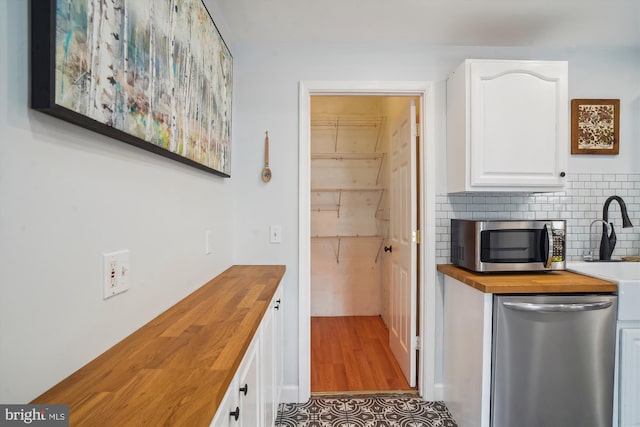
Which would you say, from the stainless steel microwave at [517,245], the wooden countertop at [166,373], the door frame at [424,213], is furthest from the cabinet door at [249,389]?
the stainless steel microwave at [517,245]

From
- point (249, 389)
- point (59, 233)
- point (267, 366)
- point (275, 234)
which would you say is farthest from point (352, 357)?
point (59, 233)

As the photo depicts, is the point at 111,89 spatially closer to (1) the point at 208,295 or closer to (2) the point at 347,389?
(1) the point at 208,295

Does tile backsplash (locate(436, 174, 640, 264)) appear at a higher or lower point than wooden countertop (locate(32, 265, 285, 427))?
higher

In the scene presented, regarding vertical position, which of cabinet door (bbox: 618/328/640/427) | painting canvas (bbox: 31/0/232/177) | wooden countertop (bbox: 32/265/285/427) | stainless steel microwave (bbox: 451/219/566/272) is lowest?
cabinet door (bbox: 618/328/640/427)

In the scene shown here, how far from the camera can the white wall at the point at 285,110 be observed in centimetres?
216

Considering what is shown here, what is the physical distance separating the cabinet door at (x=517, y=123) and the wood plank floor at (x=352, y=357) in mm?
1604

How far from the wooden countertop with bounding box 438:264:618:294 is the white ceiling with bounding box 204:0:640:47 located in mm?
1529

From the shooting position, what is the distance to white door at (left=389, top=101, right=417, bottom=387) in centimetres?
227

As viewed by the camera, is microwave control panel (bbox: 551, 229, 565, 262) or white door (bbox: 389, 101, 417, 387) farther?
white door (bbox: 389, 101, 417, 387)

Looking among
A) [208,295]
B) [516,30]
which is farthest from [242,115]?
[516,30]

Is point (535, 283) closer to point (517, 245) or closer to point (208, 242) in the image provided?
point (517, 245)

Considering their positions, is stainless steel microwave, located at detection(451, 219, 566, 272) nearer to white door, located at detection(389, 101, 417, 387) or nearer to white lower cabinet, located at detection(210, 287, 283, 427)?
white door, located at detection(389, 101, 417, 387)

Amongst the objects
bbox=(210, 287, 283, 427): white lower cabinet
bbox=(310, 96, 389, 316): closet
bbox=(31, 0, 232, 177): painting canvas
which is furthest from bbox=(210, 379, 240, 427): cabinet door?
bbox=(310, 96, 389, 316): closet

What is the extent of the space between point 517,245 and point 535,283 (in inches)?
10.9
